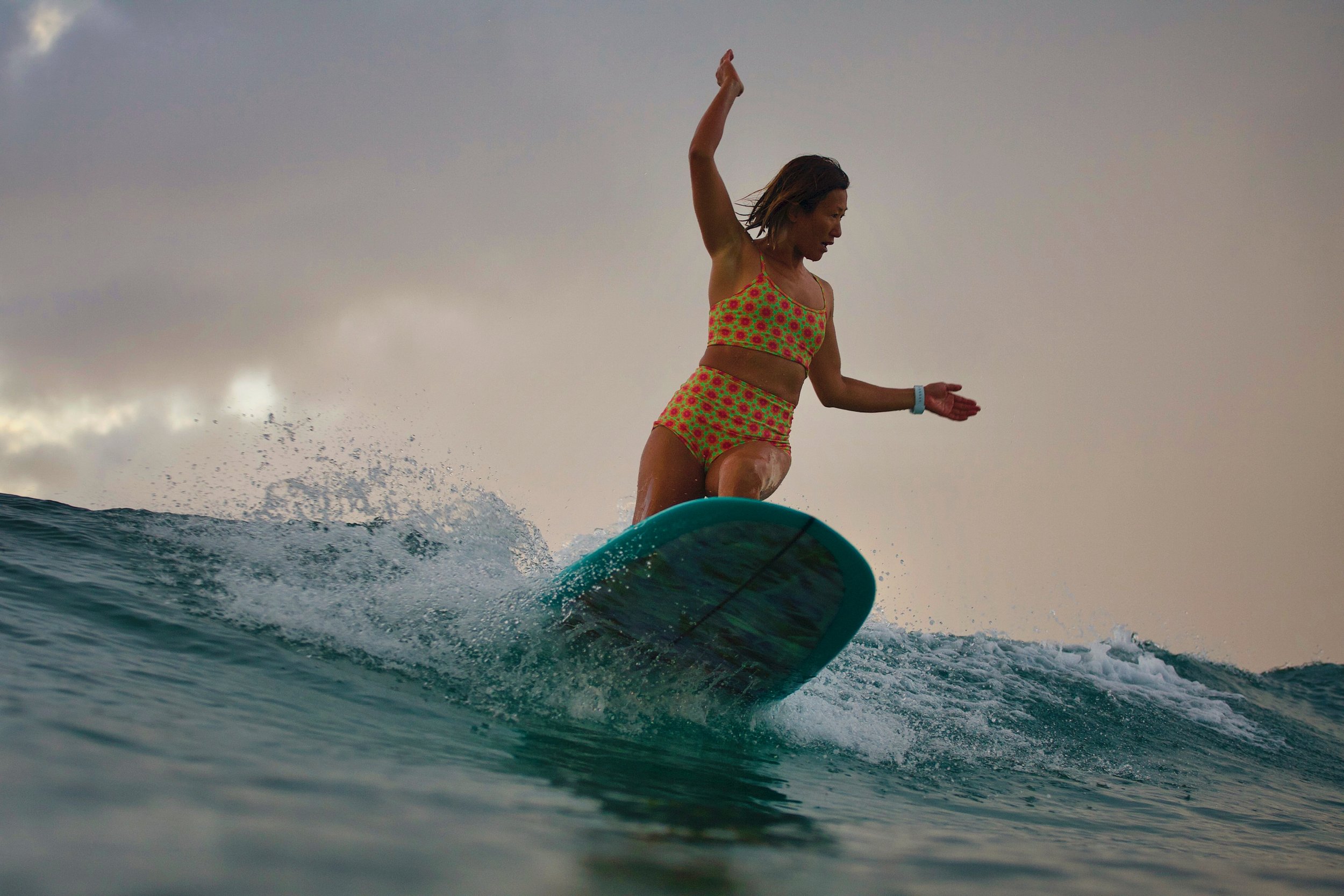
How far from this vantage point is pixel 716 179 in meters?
2.79

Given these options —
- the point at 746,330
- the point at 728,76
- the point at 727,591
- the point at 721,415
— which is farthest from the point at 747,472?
the point at 728,76

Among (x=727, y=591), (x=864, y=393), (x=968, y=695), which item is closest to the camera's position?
(x=727, y=591)

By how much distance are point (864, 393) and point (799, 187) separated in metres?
0.94

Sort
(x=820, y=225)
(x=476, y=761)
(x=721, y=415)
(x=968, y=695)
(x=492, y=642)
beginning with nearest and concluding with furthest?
(x=476, y=761)
(x=492, y=642)
(x=721, y=415)
(x=820, y=225)
(x=968, y=695)

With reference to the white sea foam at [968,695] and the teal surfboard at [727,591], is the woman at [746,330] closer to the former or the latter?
the teal surfboard at [727,591]

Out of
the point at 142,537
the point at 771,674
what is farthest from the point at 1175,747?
the point at 142,537

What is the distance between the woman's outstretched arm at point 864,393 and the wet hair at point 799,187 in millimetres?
383

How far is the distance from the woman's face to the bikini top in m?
0.17

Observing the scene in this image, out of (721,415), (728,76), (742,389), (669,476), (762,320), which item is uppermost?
(728,76)

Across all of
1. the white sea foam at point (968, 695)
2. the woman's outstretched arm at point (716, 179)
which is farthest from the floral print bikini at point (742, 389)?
the white sea foam at point (968, 695)

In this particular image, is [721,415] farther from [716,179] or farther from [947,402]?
[947,402]

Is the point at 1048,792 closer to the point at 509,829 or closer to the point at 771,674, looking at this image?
the point at 771,674

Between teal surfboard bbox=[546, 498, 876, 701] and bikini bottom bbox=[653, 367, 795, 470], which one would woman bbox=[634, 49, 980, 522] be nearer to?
bikini bottom bbox=[653, 367, 795, 470]

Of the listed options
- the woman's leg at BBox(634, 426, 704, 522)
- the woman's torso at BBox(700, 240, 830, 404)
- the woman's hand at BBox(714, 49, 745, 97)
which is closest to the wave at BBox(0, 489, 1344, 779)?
the woman's leg at BBox(634, 426, 704, 522)
